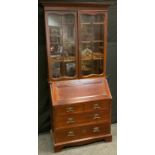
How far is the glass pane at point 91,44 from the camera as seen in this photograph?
2.50 metres

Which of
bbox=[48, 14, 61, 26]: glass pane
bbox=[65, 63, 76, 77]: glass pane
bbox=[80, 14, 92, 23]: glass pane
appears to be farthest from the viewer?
bbox=[65, 63, 76, 77]: glass pane

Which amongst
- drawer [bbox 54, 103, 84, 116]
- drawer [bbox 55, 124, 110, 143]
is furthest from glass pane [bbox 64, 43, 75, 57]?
drawer [bbox 55, 124, 110, 143]

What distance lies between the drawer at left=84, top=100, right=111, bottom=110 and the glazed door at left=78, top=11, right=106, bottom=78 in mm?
393

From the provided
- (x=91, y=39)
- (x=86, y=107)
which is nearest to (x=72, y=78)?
(x=86, y=107)

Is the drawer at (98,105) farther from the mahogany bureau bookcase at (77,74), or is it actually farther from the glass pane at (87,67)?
the glass pane at (87,67)

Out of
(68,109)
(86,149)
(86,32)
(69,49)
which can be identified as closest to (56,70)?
(69,49)

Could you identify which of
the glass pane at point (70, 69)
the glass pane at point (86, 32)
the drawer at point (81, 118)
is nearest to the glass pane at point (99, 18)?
the glass pane at point (86, 32)

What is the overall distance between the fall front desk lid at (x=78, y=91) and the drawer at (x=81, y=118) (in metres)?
0.19

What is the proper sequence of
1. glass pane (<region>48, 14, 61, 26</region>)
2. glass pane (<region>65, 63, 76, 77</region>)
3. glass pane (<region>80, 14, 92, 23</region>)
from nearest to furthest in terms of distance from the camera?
glass pane (<region>48, 14, 61, 26</region>)
glass pane (<region>80, 14, 92, 23</region>)
glass pane (<region>65, 63, 76, 77</region>)

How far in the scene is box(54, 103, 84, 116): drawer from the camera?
2.33 m

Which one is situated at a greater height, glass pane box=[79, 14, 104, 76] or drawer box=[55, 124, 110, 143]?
glass pane box=[79, 14, 104, 76]

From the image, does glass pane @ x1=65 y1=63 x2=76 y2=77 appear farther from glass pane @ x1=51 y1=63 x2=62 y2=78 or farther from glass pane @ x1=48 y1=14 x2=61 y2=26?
glass pane @ x1=48 y1=14 x2=61 y2=26

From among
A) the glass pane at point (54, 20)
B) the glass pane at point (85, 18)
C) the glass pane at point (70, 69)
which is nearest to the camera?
the glass pane at point (54, 20)
